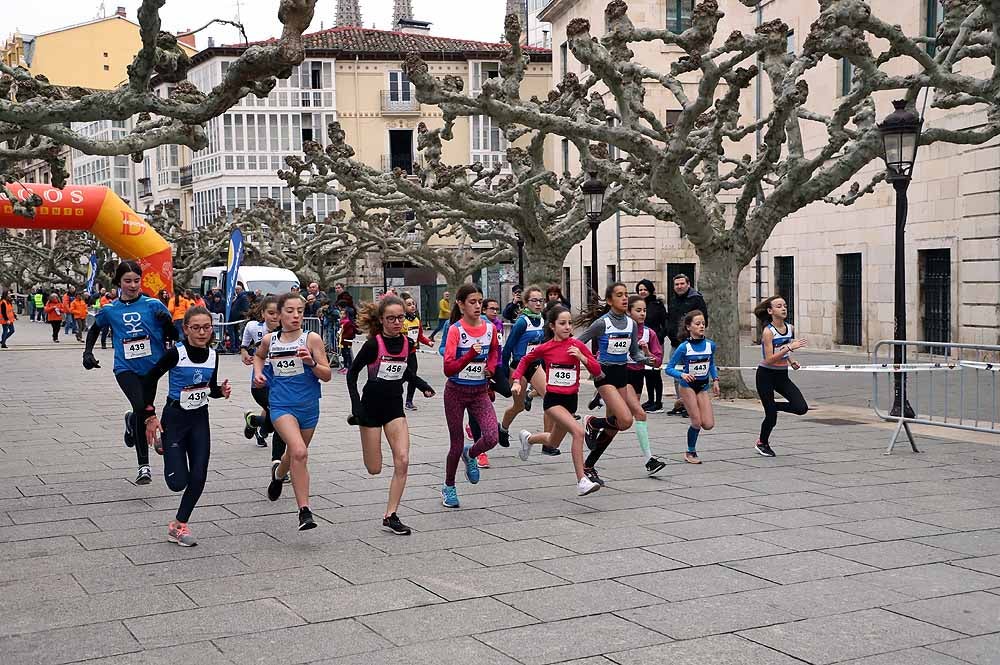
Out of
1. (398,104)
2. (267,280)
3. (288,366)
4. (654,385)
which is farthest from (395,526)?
(398,104)

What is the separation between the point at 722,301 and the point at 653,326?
5.33 ft

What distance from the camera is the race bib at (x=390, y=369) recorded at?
7848 mm

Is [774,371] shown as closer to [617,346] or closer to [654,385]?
[617,346]

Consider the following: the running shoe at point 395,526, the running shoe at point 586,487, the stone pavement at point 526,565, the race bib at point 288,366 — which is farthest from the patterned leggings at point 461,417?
the race bib at point 288,366

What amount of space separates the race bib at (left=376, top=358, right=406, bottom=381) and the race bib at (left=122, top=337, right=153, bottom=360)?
9.08 ft

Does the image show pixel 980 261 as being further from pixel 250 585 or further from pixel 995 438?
pixel 250 585

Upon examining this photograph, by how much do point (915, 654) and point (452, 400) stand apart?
4358mm

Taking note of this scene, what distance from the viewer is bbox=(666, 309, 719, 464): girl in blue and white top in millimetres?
10430

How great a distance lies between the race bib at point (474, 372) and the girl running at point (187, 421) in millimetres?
1735

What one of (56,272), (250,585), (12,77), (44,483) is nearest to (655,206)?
(12,77)

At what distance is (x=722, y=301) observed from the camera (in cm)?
1703

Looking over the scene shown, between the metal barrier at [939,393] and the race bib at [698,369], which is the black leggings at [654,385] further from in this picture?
the race bib at [698,369]

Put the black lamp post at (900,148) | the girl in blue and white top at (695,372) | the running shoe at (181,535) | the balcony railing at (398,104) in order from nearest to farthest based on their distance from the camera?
the running shoe at (181,535) → the girl in blue and white top at (695,372) → the black lamp post at (900,148) → the balcony railing at (398,104)


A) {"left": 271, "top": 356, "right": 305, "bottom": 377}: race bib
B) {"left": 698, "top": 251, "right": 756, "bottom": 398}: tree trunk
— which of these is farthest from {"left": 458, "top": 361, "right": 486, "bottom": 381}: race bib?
{"left": 698, "top": 251, "right": 756, "bottom": 398}: tree trunk
